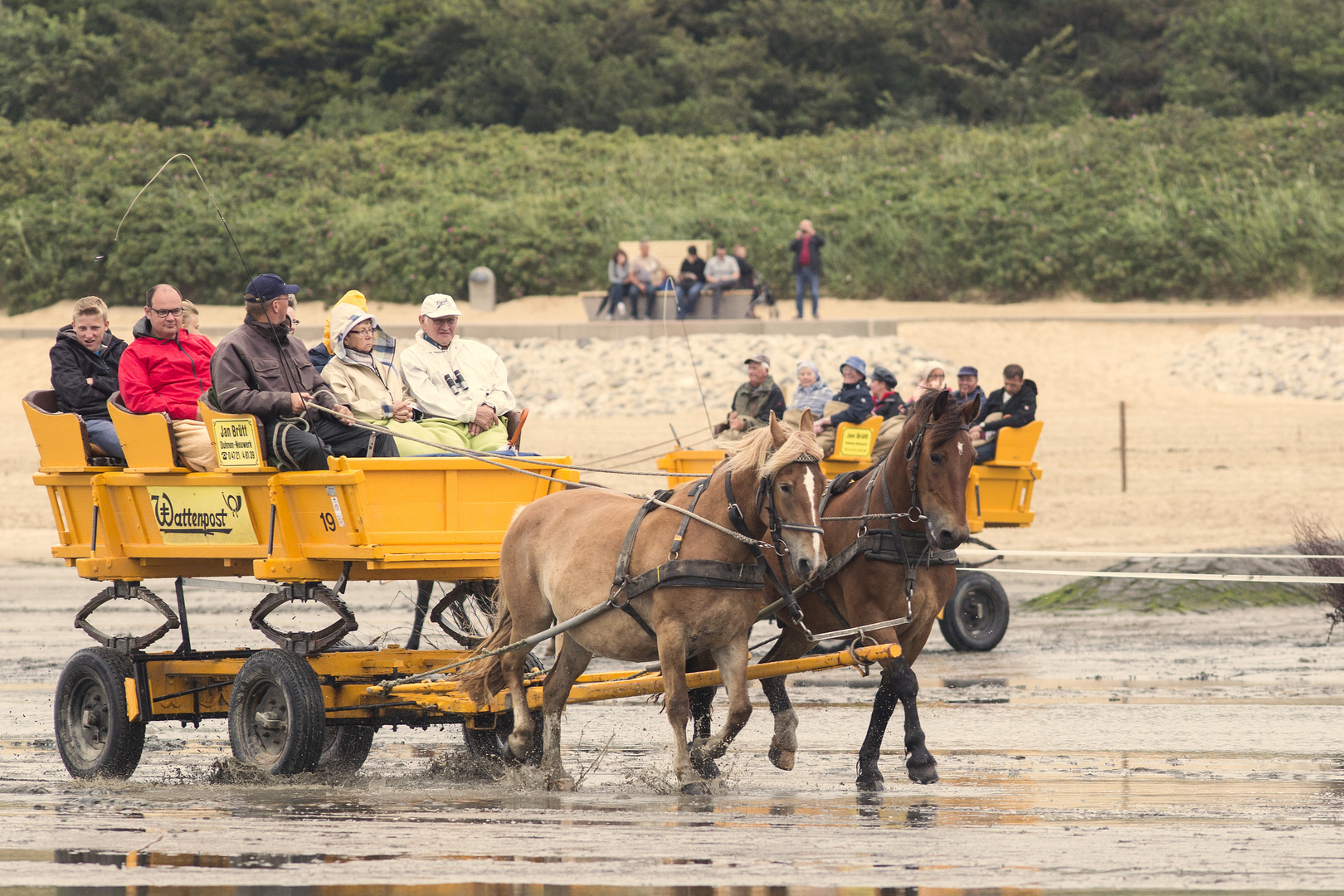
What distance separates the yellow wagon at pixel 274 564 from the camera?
29.8ft

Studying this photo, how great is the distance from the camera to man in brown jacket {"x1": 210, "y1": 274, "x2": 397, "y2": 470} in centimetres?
920

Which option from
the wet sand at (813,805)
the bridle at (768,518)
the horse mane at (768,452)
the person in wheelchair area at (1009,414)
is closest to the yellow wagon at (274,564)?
the wet sand at (813,805)

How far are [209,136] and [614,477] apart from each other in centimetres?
2139

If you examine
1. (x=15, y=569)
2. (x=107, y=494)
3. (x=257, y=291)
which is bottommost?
(x=15, y=569)

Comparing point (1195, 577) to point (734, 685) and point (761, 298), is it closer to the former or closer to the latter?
point (734, 685)

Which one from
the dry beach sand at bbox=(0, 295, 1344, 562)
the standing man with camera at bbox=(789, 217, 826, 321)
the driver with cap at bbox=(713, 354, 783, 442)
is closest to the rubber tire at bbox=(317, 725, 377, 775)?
the driver with cap at bbox=(713, 354, 783, 442)

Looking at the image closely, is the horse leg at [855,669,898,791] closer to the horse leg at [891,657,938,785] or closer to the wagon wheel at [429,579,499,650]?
the horse leg at [891,657,938,785]

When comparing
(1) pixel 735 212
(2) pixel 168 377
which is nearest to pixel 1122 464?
(1) pixel 735 212

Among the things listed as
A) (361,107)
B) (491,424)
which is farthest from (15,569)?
(361,107)

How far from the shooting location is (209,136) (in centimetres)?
4275

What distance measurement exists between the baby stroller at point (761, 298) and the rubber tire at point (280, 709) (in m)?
24.4

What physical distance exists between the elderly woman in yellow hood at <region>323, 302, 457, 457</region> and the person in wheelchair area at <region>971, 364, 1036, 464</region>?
21.7ft

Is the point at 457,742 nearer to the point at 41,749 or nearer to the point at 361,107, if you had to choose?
the point at 41,749

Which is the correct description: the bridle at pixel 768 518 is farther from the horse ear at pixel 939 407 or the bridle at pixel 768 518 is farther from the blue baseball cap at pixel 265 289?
the blue baseball cap at pixel 265 289
